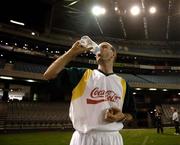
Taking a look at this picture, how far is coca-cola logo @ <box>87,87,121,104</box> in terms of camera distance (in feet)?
8.23

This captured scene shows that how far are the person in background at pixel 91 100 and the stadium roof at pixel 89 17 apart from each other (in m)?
22.8

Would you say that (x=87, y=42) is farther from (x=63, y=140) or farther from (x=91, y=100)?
(x=63, y=140)

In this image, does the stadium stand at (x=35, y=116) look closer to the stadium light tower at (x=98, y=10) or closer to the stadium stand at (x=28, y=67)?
the stadium stand at (x=28, y=67)

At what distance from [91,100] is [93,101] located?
0.08 ft

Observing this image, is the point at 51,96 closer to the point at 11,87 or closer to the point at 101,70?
the point at 11,87

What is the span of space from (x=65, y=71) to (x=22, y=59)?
29132 mm

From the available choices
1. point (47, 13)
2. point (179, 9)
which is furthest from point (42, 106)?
point (179, 9)

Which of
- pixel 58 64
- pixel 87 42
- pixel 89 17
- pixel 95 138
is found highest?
pixel 89 17

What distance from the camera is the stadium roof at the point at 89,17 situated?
2598cm

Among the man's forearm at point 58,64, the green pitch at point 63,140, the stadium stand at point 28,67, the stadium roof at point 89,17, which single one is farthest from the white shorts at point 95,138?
the stadium stand at point 28,67

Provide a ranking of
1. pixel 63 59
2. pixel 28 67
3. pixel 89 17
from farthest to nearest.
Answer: pixel 89 17 < pixel 28 67 < pixel 63 59

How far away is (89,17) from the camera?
97.8 feet

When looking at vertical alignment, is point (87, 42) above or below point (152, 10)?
below

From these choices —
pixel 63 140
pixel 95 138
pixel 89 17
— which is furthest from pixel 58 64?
pixel 89 17
